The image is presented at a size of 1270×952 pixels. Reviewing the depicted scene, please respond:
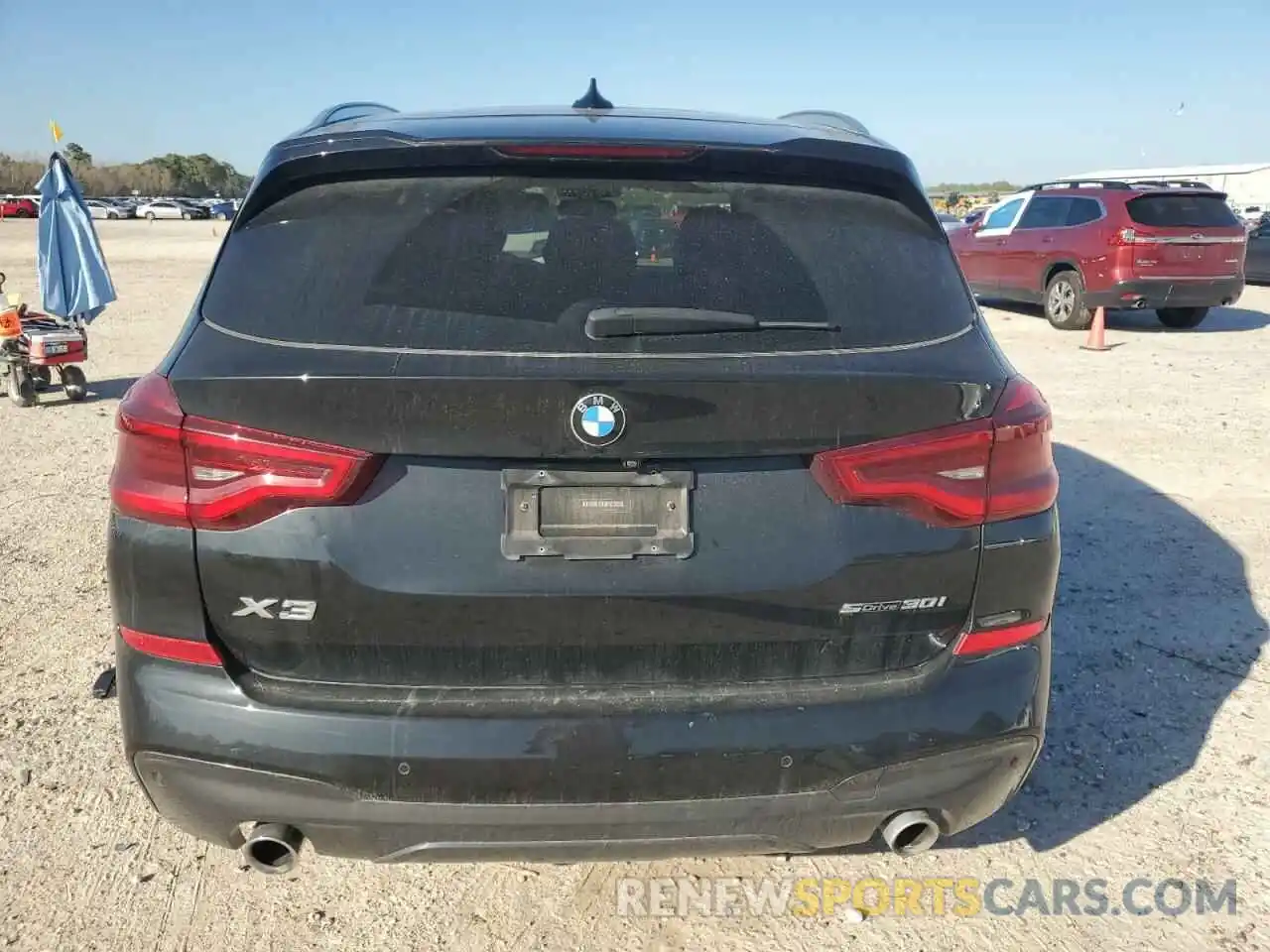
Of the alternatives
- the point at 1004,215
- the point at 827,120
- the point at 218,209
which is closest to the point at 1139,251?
the point at 1004,215

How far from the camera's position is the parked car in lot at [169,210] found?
69438mm

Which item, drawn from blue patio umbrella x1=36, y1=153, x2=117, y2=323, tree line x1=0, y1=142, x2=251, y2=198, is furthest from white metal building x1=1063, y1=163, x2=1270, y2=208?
tree line x1=0, y1=142, x2=251, y2=198

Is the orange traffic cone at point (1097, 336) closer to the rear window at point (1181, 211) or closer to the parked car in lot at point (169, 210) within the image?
the rear window at point (1181, 211)

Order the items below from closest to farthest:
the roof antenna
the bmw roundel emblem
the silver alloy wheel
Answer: the bmw roundel emblem → the roof antenna → the silver alloy wheel

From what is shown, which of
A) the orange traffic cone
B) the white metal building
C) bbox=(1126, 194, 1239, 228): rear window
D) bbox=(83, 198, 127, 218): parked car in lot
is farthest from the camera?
bbox=(83, 198, 127, 218): parked car in lot

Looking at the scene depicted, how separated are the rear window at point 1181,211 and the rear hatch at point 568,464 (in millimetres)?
12612

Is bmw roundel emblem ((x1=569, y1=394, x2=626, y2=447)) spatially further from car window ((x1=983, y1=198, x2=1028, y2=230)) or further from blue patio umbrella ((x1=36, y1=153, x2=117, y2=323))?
car window ((x1=983, y1=198, x2=1028, y2=230))

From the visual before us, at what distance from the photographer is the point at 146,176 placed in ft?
329

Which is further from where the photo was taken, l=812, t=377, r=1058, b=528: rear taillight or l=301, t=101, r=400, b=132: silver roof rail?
l=301, t=101, r=400, b=132: silver roof rail

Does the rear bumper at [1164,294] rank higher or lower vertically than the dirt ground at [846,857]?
higher

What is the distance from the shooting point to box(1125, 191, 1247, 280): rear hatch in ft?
41.5

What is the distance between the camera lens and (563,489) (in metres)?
1.92

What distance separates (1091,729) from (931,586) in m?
1.83

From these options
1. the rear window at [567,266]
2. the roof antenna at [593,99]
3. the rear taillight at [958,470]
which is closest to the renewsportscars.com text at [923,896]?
the rear taillight at [958,470]
